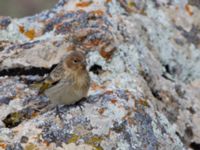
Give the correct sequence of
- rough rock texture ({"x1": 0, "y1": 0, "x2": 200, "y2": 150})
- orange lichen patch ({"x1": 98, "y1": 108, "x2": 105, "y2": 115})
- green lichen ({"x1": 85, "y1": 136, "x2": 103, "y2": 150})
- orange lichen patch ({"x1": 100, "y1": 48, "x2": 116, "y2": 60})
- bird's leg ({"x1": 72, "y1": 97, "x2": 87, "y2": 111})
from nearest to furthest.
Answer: green lichen ({"x1": 85, "y1": 136, "x2": 103, "y2": 150}) < rough rock texture ({"x1": 0, "y1": 0, "x2": 200, "y2": 150}) < orange lichen patch ({"x1": 98, "y1": 108, "x2": 105, "y2": 115}) < bird's leg ({"x1": 72, "y1": 97, "x2": 87, "y2": 111}) < orange lichen patch ({"x1": 100, "y1": 48, "x2": 116, "y2": 60})

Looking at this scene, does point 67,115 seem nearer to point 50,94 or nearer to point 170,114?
point 50,94

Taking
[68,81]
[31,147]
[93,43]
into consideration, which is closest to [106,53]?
[93,43]

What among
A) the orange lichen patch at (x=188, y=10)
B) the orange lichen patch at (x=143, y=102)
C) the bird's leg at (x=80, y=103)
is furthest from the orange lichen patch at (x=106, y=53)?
the orange lichen patch at (x=188, y=10)

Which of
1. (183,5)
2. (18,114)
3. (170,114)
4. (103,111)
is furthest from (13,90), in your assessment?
(183,5)

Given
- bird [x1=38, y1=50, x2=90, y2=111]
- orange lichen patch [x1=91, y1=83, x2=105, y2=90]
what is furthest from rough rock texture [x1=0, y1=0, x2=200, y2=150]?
bird [x1=38, y1=50, x2=90, y2=111]

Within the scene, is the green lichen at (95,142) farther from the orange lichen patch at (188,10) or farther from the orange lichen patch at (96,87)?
the orange lichen patch at (188,10)

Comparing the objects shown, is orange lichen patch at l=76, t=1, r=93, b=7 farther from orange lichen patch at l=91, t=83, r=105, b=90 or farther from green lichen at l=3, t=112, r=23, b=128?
green lichen at l=3, t=112, r=23, b=128
